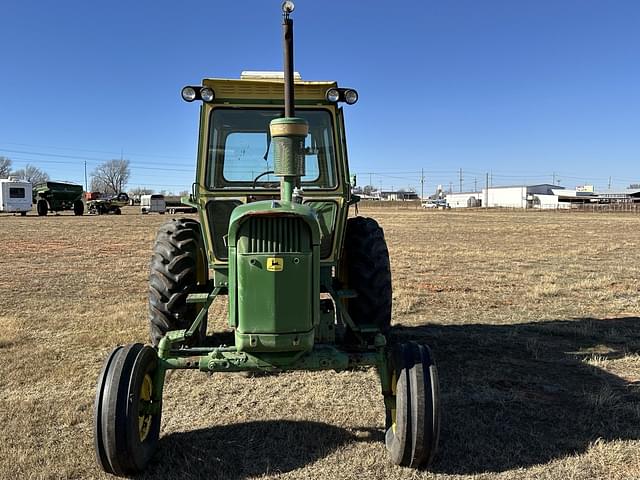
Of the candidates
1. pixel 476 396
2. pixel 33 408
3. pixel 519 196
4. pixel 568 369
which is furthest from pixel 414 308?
pixel 519 196

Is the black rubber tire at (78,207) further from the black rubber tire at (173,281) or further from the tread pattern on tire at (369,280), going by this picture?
the tread pattern on tire at (369,280)

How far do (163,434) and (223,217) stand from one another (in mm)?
1818

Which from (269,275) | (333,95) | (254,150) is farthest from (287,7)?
(269,275)

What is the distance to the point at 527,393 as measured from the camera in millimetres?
4750

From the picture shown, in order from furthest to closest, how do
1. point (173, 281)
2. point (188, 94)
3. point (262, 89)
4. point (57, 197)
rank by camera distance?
point (57, 197), point (173, 281), point (262, 89), point (188, 94)

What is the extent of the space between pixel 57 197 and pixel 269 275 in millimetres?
40398

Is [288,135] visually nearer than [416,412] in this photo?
No

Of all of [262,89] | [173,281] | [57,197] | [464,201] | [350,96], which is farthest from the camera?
[464,201]

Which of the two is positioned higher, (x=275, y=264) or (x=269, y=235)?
(x=269, y=235)

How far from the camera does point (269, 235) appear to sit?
11.3 ft

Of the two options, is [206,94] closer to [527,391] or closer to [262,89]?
[262,89]

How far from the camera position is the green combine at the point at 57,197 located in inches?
1529

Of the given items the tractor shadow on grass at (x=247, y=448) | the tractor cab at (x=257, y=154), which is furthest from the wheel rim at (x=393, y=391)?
the tractor cab at (x=257, y=154)

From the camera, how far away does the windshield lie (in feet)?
16.0
